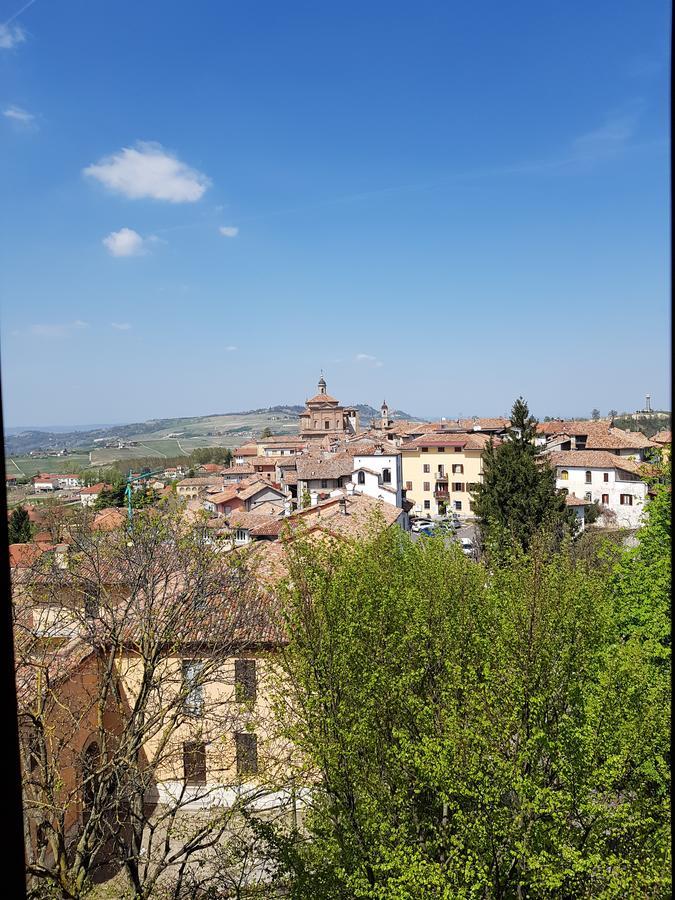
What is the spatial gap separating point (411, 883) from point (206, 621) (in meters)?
5.74

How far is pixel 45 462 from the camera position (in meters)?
104

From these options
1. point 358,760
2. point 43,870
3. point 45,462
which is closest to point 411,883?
point 358,760

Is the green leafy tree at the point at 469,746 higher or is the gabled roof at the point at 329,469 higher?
the gabled roof at the point at 329,469

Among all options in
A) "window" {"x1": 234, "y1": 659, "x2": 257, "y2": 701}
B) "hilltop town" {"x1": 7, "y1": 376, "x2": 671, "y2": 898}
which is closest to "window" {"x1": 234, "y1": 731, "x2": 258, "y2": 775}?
"hilltop town" {"x1": 7, "y1": 376, "x2": 671, "y2": 898}

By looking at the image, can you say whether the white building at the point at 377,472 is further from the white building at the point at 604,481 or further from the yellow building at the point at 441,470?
the white building at the point at 604,481

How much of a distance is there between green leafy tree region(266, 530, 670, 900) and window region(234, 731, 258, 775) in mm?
1235

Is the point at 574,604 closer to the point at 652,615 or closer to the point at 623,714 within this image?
the point at 652,615

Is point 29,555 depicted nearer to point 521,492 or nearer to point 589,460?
point 521,492

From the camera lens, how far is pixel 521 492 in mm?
29047

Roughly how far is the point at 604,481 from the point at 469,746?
42.3m

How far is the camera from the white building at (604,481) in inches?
1789

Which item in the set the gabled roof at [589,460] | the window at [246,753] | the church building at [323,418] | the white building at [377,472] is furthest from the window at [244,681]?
the church building at [323,418]

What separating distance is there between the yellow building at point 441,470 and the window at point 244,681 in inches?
1594

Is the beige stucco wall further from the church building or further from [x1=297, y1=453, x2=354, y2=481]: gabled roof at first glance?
the church building
